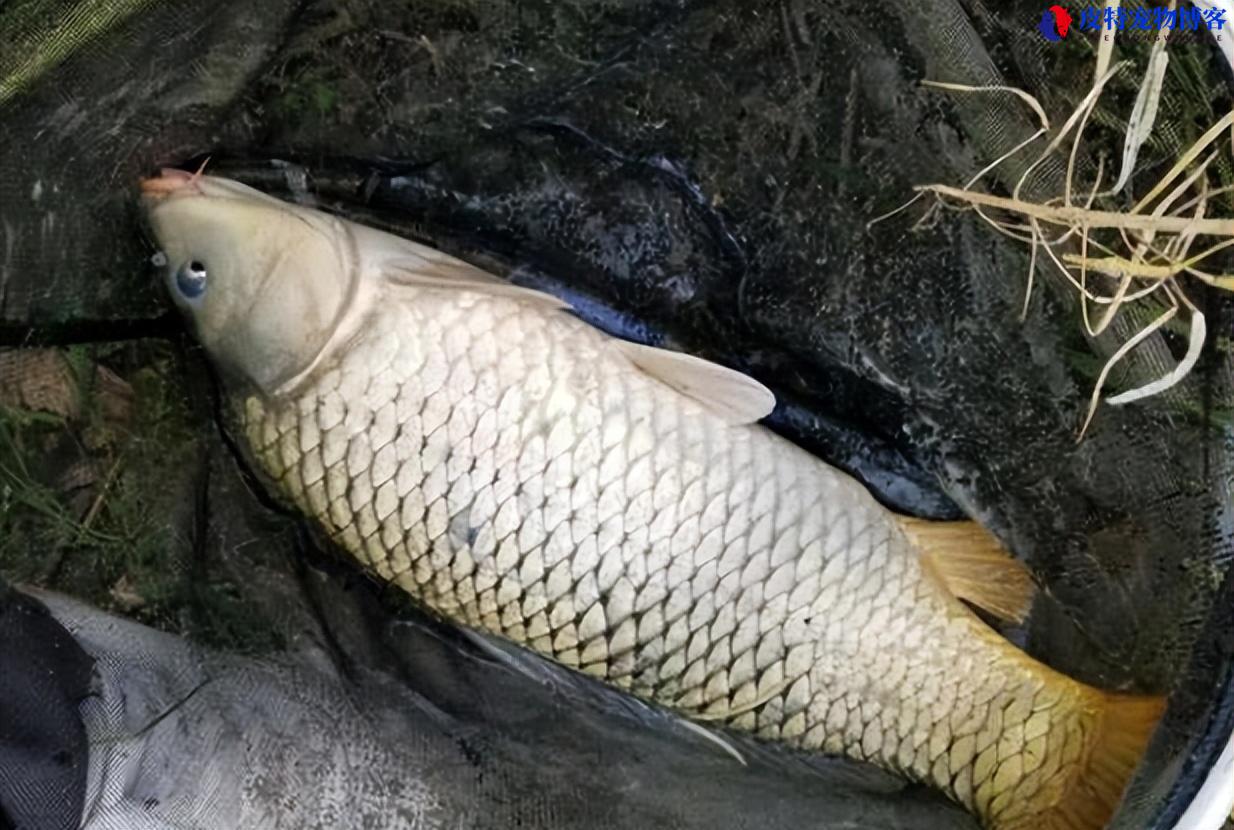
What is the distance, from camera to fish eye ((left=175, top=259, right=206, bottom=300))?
1.42 metres

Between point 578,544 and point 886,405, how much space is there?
1.48 ft

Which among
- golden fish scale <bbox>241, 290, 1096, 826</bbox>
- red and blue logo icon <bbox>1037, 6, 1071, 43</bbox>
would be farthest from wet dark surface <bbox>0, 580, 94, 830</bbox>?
red and blue logo icon <bbox>1037, 6, 1071, 43</bbox>

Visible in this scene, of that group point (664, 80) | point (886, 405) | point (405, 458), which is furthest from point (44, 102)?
point (886, 405)

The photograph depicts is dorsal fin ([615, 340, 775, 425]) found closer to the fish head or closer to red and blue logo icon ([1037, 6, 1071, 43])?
the fish head

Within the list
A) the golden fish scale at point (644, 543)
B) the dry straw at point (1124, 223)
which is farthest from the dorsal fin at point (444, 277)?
the dry straw at point (1124, 223)

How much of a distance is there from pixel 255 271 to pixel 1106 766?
1.09 metres

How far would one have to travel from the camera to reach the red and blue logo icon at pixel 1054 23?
4.64ft

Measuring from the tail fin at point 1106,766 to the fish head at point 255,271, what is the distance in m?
0.96

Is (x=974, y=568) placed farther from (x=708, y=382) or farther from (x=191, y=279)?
(x=191, y=279)

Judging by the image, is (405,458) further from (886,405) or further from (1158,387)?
(1158,387)

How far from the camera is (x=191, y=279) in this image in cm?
143

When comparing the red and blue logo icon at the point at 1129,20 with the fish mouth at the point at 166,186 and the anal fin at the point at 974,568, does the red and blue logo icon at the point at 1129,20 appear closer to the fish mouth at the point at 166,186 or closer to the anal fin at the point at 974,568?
the anal fin at the point at 974,568

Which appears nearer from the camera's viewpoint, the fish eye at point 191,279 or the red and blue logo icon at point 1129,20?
the red and blue logo icon at point 1129,20

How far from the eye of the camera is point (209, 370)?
1.58 meters
